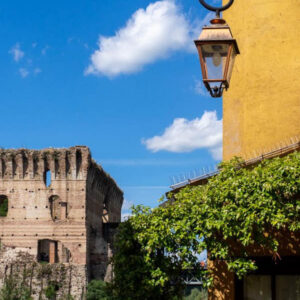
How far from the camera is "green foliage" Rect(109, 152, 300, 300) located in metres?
12.0

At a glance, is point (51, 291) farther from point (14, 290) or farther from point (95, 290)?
point (95, 290)

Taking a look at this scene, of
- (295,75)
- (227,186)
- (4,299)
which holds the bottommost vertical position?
(4,299)

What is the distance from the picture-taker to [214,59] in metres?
6.80

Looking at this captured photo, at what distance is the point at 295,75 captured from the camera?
13328 mm

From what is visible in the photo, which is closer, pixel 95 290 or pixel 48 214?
pixel 95 290

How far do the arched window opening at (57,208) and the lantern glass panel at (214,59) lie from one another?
31.0 m

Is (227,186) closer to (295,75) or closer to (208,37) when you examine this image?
(295,75)

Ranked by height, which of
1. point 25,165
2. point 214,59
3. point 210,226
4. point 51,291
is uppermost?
point 25,165

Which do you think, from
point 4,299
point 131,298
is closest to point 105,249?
point 4,299

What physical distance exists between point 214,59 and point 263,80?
22.2ft

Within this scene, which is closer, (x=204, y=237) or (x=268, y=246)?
(x=268, y=246)

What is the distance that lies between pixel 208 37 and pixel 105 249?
3328cm

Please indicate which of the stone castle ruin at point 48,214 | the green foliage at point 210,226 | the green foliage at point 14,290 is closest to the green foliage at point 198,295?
the stone castle ruin at point 48,214

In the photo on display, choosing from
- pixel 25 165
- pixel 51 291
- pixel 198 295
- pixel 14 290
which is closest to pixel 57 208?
pixel 25 165
